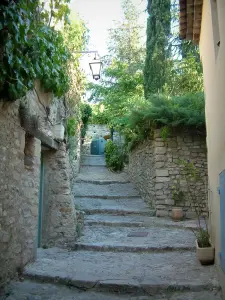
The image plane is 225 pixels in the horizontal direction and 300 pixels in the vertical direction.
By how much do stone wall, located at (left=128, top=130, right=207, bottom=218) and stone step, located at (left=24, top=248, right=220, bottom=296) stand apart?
3216 millimetres

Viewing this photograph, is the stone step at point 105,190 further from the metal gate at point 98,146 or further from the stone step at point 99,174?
the metal gate at point 98,146

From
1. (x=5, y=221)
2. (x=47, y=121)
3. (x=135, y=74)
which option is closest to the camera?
(x=5, y=221)

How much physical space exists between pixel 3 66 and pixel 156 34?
9643 millimetres

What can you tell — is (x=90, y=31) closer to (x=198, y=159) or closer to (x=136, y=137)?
(x=136, y=137)

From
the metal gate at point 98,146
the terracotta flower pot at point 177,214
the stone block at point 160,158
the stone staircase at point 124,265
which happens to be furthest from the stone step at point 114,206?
the metal gate at point 98,146

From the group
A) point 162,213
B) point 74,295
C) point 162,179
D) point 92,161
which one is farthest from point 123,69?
point 74,295

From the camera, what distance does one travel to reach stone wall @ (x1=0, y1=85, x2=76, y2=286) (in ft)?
A: 11.8

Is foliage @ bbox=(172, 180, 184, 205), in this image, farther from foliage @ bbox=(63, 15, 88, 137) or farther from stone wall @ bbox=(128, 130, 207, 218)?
foliage @ bbox=(63, 15, 88, 137)

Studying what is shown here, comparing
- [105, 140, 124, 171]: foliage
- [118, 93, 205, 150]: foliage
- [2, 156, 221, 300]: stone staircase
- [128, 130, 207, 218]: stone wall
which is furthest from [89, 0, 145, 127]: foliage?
[2, 156, 221, 300]: stone staircase

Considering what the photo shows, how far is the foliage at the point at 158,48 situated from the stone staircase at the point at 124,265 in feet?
17.2

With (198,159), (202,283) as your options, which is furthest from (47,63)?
(198,159)

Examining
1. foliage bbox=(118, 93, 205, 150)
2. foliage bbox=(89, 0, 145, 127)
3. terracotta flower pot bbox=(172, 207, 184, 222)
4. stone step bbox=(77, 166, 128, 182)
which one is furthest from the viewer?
foliage bbox=(89, 0, 145, 127)

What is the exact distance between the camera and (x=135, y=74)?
16.1m

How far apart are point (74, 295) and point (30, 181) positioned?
1.79 meters
